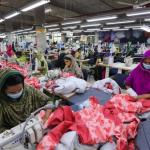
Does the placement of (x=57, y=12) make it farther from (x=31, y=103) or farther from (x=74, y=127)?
(x=74, y=127)

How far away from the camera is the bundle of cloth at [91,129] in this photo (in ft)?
4.24

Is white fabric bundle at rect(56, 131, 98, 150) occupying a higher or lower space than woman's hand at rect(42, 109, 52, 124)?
lower

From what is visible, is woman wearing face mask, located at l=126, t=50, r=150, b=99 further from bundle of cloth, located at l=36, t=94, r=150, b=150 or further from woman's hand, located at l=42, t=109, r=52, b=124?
woman's hand, located at l=42, t=109, r=52, b=124

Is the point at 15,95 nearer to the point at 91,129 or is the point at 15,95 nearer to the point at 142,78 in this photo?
the point at 91,129

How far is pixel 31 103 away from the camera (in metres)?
2.15

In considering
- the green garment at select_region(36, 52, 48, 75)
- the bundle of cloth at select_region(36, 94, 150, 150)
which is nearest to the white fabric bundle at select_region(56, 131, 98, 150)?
the bundle of cloth at select_region(36, 94, 150, 150)

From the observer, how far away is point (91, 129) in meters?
1.41

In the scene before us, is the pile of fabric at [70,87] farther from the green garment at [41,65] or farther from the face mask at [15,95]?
the green garment at [41,65]

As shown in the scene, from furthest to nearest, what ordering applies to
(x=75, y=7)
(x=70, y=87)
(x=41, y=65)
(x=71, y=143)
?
(x=75, y=7) → (x=41, y=65) → (x=70, y=87) → (x=71, y=143)

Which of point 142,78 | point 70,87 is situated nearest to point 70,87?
point 70,87

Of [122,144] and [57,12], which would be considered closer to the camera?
[122,144]

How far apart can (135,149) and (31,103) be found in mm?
1111

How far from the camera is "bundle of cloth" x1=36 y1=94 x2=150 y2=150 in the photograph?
1291 millimetres

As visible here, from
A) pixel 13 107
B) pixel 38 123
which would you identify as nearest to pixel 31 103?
pixel 13 107
